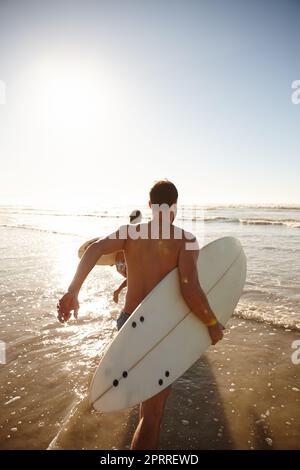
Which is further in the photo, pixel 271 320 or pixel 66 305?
pixel 271 320

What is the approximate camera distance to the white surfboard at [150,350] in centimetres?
244

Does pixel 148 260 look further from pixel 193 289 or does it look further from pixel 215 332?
pixel 215 332

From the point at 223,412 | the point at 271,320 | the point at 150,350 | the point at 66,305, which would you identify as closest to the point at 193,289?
the point at 150,350

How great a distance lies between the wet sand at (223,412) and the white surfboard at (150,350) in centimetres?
63

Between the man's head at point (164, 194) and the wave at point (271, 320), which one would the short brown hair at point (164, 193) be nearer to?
the man's head at point (164, 194)

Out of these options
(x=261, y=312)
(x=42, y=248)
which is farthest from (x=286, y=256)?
(x=42, y=248)

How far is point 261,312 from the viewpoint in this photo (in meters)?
5.39

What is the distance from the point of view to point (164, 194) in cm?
249

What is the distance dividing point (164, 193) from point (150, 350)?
1326 mm

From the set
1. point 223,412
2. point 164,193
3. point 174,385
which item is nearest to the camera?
point 164,193

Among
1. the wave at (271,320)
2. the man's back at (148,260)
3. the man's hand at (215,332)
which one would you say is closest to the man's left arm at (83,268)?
the man's back at (148,260)

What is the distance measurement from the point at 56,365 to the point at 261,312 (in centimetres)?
350
